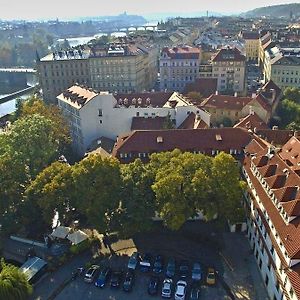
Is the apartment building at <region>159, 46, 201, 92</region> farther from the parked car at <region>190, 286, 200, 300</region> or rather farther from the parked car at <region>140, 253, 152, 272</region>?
the parked car at <region>190, 286, 200, 300</region>

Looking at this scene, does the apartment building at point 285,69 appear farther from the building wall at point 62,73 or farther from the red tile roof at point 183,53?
the building wall at point 62,73

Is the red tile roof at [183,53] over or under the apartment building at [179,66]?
over

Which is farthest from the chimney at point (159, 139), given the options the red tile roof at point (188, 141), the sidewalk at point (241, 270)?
the sidewalk at point (241, 270)

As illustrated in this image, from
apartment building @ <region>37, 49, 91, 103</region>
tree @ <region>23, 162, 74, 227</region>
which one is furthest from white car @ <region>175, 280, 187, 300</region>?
apartment building @ <region>37, 49, 91, 103</region>

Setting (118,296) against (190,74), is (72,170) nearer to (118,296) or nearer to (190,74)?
(118,296)

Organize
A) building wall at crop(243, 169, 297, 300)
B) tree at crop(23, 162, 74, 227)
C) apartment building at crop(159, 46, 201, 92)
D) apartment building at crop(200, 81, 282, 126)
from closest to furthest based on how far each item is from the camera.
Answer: building wall at crop(243, 169, 297, 300) → tree at crop(23, 162, 74, 227) → apartment building at crop(200, 81, 282, 126) → apartment building at crop(159, 46, 201, 92)

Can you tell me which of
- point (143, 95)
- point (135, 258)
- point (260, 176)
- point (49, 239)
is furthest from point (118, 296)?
point (143, 95)
